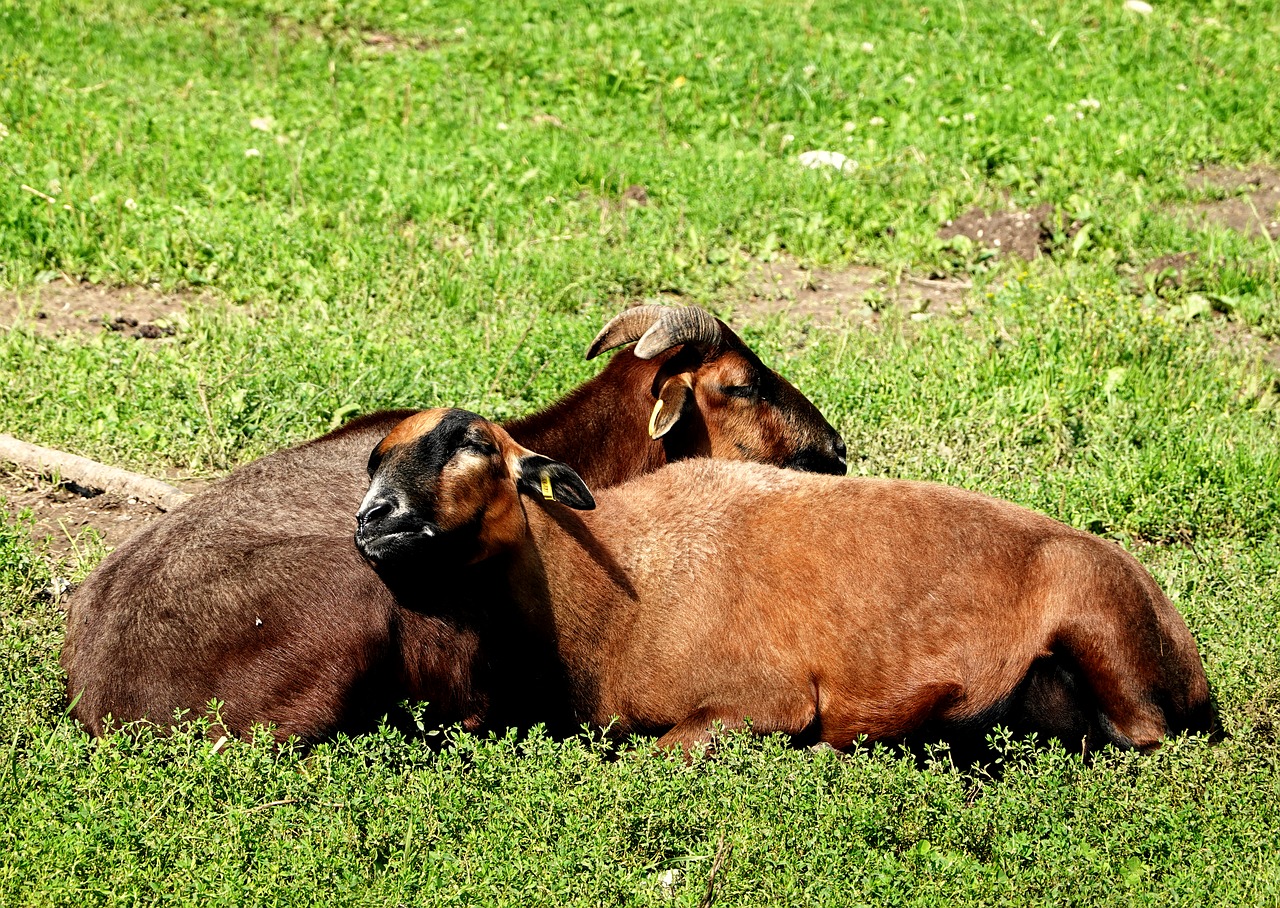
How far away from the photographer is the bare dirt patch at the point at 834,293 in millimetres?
9922

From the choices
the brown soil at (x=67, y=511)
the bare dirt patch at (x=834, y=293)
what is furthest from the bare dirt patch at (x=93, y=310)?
the bare dirt patch at (x=834, y=293)

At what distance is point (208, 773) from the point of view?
4.91 m

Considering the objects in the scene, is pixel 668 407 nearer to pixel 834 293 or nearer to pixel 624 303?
pixel 624 303

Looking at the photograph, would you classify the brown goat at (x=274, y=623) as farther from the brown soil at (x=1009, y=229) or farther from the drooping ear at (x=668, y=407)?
the brown soil at (x=1009, y=229)

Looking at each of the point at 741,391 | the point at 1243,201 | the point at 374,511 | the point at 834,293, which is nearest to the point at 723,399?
the point at 741,391

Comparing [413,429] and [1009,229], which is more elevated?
[413,429]

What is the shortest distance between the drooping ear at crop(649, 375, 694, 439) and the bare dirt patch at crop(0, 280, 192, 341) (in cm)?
364

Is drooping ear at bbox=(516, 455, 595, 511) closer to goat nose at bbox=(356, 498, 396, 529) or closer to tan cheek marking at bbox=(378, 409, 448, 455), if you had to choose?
tan cheek marking at bbox=(378, 409, 448, 455)

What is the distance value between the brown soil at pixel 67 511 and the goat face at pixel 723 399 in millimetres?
2501

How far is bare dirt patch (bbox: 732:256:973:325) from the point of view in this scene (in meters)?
9.92

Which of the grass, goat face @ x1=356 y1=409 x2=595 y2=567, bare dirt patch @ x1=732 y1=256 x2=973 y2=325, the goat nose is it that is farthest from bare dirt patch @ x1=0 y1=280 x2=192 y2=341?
the goat nose

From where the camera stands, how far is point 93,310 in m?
9.23

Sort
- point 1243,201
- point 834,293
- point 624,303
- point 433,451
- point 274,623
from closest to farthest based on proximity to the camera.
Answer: point 274,623 → point 433,451 → point 624,303 → point 834,293 → point 1243,201

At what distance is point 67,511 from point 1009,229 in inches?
282
